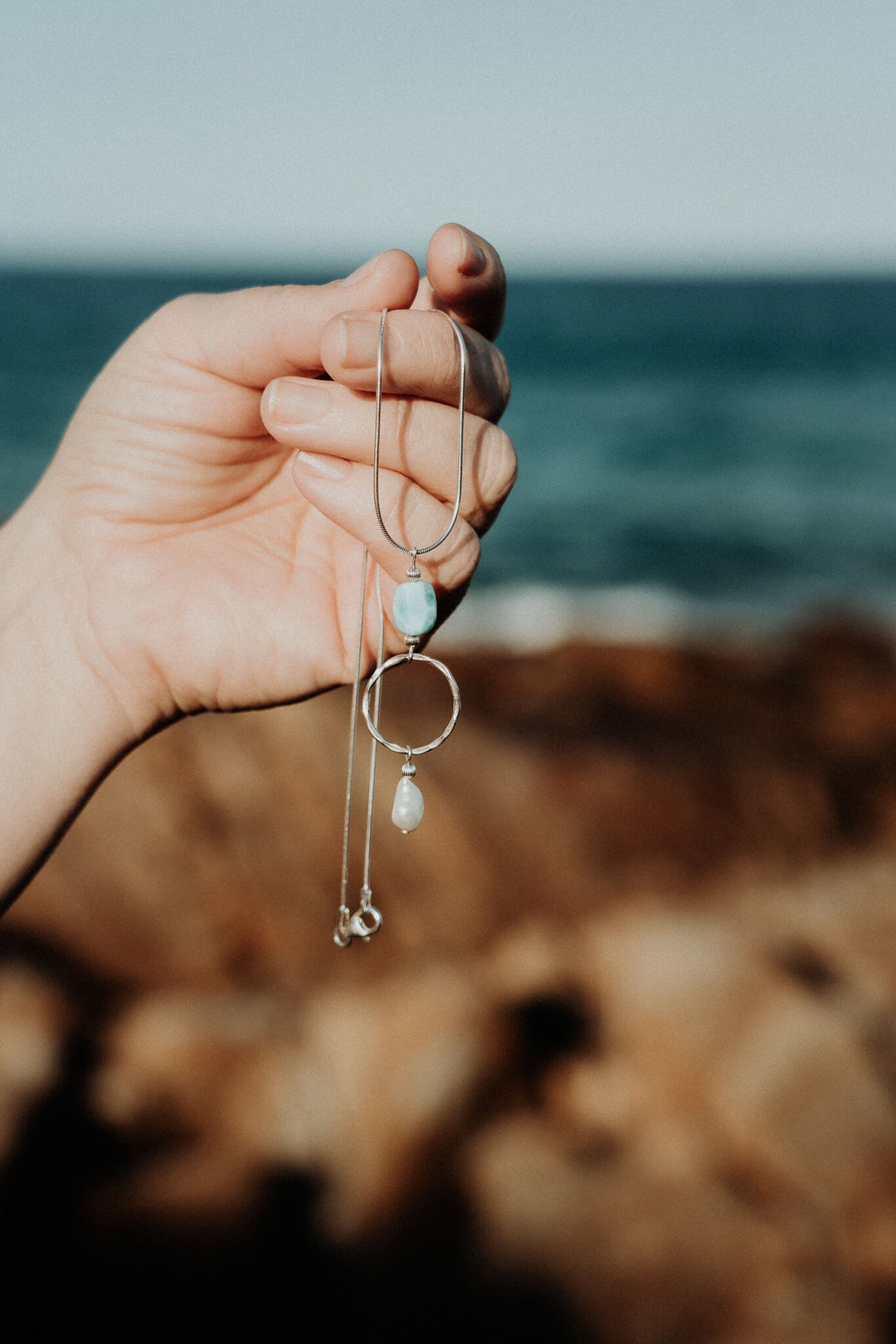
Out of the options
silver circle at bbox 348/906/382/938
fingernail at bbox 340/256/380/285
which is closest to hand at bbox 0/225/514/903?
fingernail at bbox 340/256/380/285

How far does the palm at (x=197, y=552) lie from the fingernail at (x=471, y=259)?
1.86 ft

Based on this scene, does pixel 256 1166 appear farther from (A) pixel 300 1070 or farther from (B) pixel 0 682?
(B) pixel 0 682

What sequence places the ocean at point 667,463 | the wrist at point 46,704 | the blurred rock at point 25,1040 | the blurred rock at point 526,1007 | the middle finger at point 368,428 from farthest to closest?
the ocean at point 667,463
the blurred rock at point 25,1040
the blurred rock at point 526,1007
the wrist at point 46,704
the middle finger at point 368,428

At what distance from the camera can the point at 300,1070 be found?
3730 mm

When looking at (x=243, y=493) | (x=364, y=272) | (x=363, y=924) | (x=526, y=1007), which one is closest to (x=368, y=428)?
(x=364, y=272)

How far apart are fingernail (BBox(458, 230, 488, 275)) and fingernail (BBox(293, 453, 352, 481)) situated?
1.21 feet

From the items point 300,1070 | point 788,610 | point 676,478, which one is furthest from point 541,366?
point 300,1070

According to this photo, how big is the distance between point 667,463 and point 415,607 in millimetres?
23623

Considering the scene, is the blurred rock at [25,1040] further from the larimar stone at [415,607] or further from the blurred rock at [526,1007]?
the larimar stone at [415,607]

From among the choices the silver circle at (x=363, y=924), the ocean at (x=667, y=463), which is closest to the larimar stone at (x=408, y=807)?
the silver circle at (x=363, y=924)

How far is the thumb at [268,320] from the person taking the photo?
1.69 m

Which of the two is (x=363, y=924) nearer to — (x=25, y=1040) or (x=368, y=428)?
(x=368, y=428)

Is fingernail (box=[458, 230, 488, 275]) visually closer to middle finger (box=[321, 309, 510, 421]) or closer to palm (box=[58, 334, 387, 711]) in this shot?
middle finger (box=[321, 309, 510, 421])

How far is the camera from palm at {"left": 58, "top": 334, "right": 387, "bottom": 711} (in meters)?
2.09
